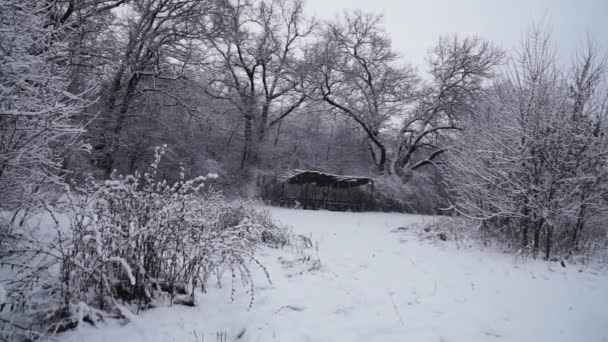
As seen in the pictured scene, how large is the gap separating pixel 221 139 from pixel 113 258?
66.5ft

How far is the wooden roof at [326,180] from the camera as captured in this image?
1548cm

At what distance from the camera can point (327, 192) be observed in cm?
1686

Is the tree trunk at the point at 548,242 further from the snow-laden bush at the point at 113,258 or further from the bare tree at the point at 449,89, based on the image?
the bare tree at the point at 449,89

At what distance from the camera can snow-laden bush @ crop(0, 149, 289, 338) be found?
2.33 metres

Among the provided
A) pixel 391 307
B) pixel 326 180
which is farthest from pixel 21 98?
pixel 326 180

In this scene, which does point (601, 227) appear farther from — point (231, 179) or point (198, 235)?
point (231, 179)

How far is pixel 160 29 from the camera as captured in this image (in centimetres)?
1352

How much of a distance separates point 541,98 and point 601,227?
3.46 metres

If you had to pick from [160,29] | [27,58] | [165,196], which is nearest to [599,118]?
[165,196]

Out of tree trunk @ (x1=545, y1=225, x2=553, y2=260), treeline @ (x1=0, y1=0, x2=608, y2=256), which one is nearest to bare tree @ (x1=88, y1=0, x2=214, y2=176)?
treeline @ (x1=0, y1=0, x2=608, y2=256)

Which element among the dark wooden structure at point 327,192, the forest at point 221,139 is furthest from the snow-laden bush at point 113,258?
the dark wooden structure at point 327,192

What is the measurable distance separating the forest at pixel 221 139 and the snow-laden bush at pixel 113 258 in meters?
0.02

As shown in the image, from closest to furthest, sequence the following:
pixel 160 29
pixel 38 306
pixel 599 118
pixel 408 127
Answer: pixel 38 306 → pixel 599 118 → pixel 160 29 → pixel 408 127

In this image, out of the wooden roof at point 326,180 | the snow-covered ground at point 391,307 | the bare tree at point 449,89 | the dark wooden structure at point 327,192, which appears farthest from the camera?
the bare tree at point 449,89
